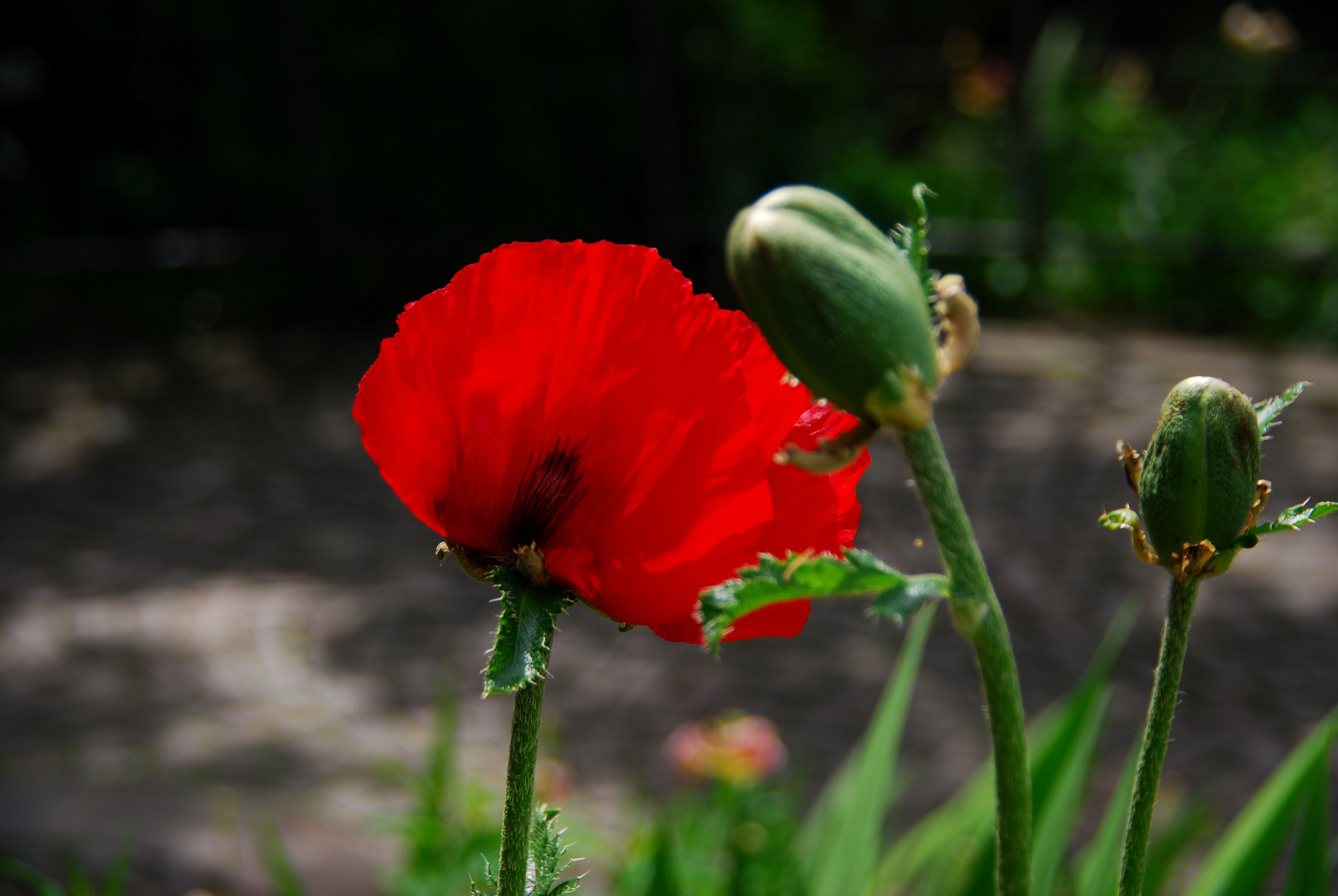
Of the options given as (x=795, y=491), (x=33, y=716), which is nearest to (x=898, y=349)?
(x=795, y=491)

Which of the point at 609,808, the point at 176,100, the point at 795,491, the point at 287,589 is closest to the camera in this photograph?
the point at 795,491

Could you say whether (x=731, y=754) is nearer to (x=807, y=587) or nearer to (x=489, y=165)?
(x=807, y=587)

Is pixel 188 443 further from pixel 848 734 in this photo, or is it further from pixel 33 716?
pixel 848 734

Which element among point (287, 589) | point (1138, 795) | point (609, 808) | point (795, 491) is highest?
point (287, 589)

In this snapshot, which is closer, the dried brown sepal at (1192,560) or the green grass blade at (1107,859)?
the dried brown sepal at (1192,560)

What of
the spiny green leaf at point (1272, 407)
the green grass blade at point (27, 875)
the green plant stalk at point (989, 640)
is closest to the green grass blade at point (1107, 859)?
the spiny green leaf at point (1272, 407)

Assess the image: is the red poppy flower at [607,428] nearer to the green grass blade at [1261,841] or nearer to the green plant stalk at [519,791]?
the green plant stalk at [519,791]
